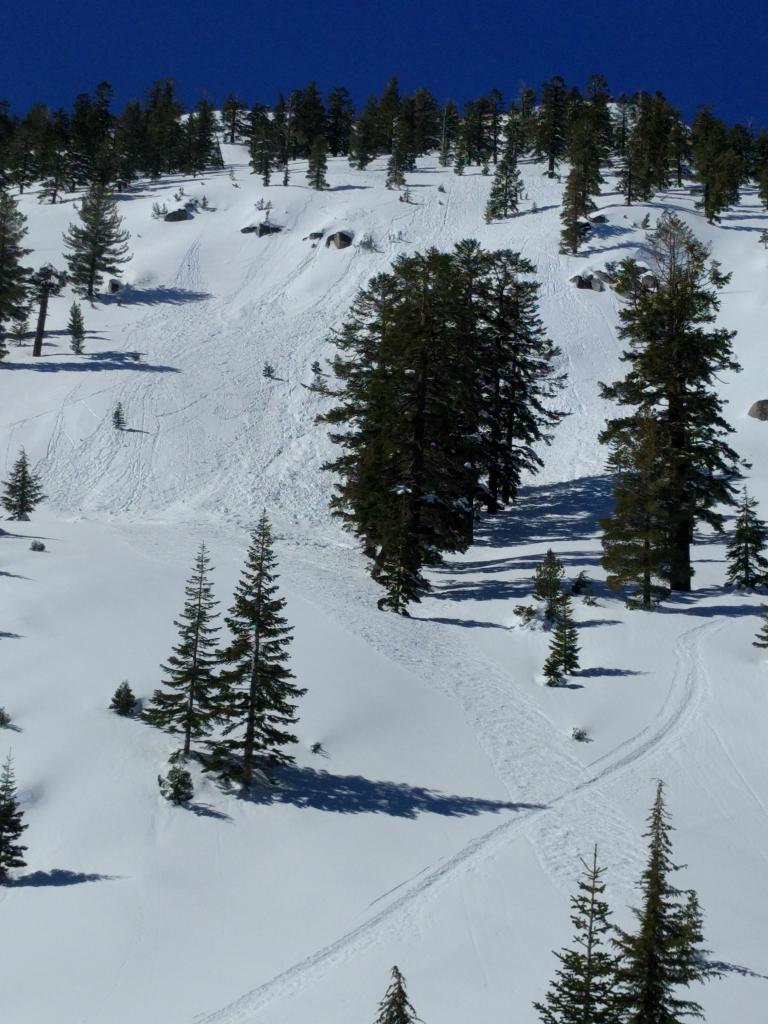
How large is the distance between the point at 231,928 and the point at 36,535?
64.1 feet

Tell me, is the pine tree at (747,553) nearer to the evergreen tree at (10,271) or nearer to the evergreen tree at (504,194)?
the evergreen tree at (10,271)

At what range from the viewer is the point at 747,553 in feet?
82.3

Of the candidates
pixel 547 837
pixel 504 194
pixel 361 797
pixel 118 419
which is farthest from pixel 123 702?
pixel 504 194

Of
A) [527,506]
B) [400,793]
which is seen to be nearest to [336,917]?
[400,793]

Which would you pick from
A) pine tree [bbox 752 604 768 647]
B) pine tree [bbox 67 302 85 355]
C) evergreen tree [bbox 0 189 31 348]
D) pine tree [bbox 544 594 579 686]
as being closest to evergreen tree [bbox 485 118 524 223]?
pine tree [bbox 67 302 85 355]

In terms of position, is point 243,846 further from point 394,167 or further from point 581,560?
point 394,167

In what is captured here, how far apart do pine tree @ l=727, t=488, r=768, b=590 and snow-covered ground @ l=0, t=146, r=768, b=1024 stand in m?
0.78

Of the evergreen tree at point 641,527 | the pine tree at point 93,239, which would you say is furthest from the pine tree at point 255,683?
the pine tree at point 93,239

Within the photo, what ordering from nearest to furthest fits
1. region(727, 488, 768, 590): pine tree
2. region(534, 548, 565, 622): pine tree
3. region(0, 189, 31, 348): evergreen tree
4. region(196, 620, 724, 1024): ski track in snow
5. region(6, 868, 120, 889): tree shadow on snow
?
region(196, 620, 724, 1024): ski track in snow
region(6, 868, 120, 889): tree shadow on snow
region(534, 548, 565, 622): pine tree
region(727, 488, 768, 590): pine tree
region(0, 189, 31, 348): evergreen tree

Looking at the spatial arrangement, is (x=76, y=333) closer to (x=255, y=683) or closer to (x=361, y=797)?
(x=255, y=683)

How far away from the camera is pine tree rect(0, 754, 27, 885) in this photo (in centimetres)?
1190

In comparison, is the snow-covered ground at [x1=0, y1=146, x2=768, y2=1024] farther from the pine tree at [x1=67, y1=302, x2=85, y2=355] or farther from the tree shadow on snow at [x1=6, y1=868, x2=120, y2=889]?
the pine tree at [x1=67, y1=302, x2=85, y2=355]

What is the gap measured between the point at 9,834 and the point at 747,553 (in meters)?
21.3

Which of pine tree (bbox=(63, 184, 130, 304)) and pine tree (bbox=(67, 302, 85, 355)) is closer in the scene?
pine tree (bbox=(67, 302, 85, 355))
